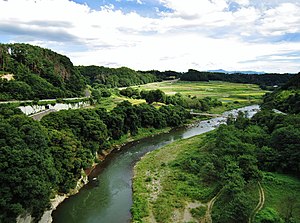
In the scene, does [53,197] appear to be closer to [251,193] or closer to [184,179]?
[184,179]

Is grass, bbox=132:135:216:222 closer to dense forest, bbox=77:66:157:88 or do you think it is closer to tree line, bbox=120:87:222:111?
tree line, bbox=120:87:222:111

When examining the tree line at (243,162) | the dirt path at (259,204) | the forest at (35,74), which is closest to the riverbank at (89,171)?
the tree line at (243,162)

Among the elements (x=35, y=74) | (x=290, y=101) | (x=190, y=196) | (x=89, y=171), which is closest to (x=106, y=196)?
(x=89, y=171)

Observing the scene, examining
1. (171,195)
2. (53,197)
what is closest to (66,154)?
(53,197)

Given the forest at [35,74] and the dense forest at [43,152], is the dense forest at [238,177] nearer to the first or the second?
the dense forest at [43,152]

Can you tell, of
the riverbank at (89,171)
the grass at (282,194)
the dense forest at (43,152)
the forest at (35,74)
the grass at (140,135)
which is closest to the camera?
the dense forest at (43,152)

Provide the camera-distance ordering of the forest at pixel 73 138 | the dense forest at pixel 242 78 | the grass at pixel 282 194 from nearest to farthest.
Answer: the forest at pixel 73 138 < the grass at pixel 282 194 < the dense forest at pixel 242 78
